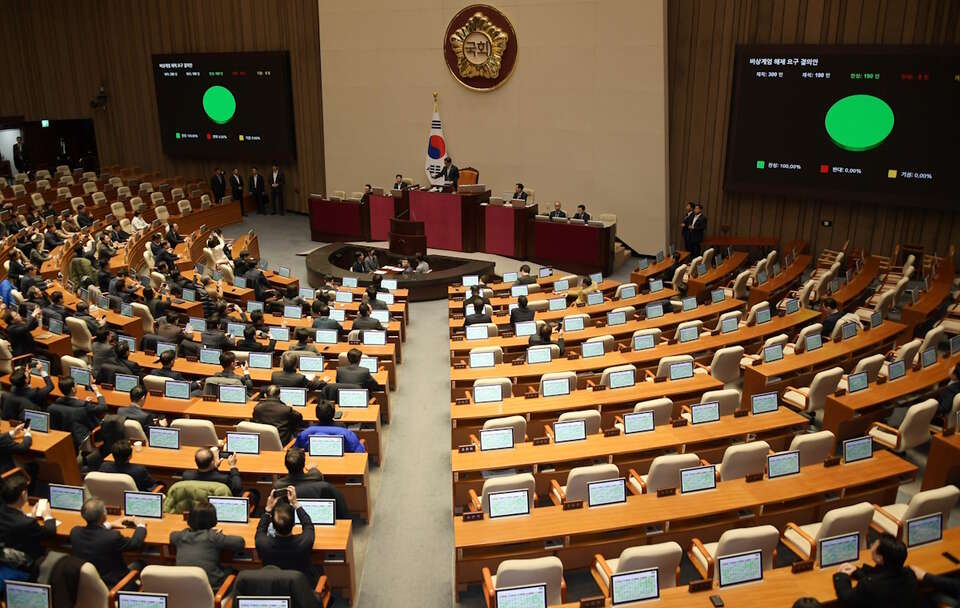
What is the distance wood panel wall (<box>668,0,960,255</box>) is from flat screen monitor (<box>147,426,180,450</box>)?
12563mm

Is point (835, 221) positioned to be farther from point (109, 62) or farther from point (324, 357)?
point (109, 62)

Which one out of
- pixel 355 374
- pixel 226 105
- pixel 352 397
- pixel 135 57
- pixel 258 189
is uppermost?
pixel 135 57

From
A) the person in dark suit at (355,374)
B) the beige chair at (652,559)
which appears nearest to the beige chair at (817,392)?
the beige chair at (652,559)

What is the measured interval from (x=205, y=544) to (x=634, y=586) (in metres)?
2.84

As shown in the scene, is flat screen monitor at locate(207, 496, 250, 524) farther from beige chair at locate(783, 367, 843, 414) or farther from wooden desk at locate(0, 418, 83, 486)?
beige chair at locate(783, 367, 843, 414)

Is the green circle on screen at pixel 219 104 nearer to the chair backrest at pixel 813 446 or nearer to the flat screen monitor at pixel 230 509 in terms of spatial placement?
the flat screen monitor at pixel 230 509

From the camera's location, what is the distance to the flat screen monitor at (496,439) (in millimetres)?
6354

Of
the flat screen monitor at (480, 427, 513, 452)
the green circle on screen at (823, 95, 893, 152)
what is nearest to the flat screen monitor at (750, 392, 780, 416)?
the flat screen monitor at (480, 427, 513, 452)

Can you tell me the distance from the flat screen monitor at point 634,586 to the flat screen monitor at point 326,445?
2745mm

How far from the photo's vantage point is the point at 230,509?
5289 mm

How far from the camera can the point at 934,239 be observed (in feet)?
44.6

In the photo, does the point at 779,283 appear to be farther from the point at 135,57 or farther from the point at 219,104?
the point at 135,57

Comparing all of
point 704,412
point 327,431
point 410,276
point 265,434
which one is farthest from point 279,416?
point 410,276

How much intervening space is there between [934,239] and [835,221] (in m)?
1.75
